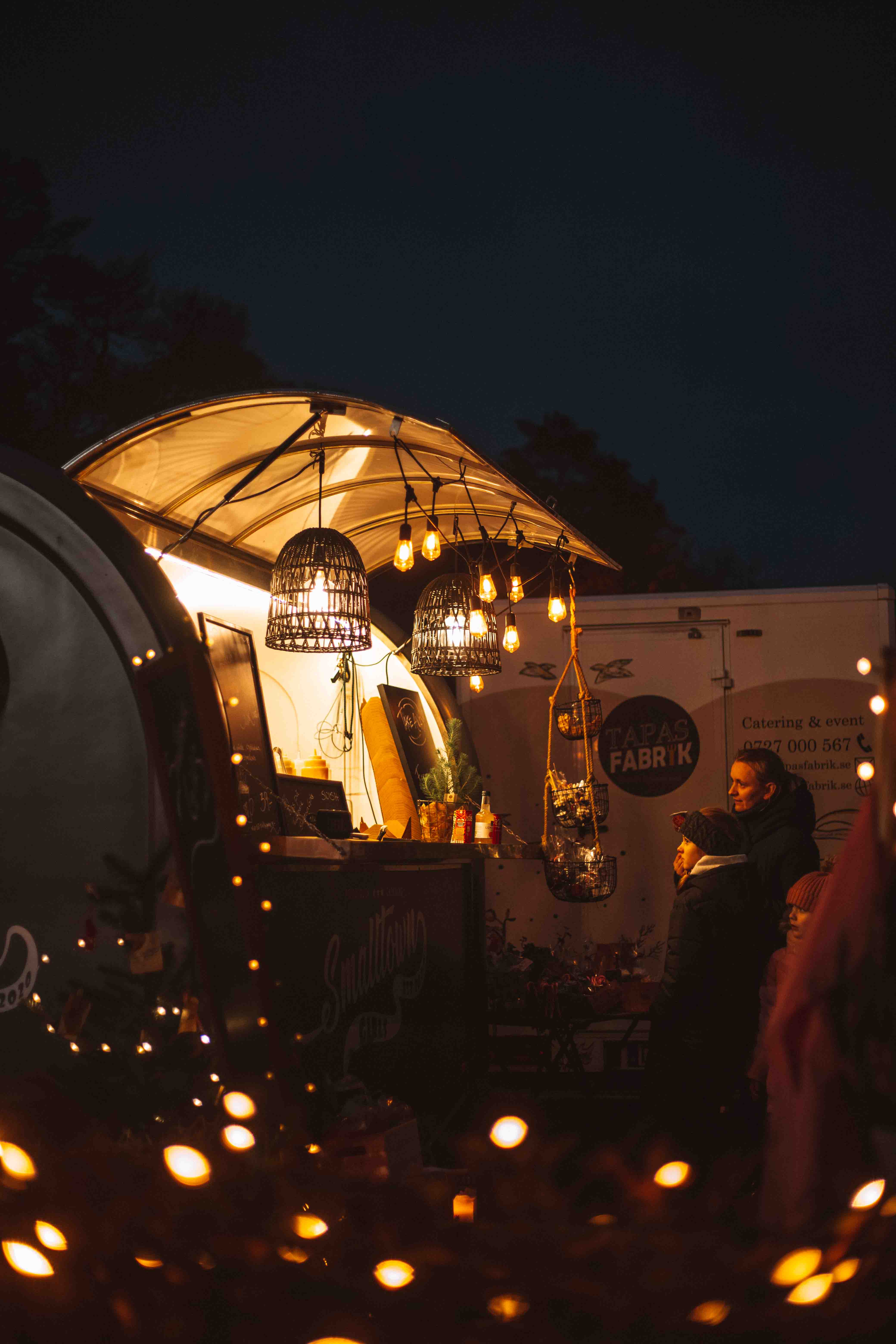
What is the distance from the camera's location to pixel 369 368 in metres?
65.6

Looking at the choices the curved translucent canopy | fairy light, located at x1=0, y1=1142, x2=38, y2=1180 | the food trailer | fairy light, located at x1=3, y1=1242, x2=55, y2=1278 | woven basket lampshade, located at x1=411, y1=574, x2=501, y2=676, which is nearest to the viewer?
fairy light, located at x1=3, y1=1242, x2=55, y2=1278

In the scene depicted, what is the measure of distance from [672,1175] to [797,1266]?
0.39m

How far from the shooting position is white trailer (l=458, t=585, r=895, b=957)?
25.0 feet

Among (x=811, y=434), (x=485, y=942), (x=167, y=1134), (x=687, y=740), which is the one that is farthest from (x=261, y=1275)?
(x=811, y=434)

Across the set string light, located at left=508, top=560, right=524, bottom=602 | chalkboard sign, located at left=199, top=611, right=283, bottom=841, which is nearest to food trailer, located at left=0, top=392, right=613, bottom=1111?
chalkboard sign, located at left=199, top=611, right=283, bottom=841

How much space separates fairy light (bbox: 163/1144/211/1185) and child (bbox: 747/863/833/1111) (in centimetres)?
299

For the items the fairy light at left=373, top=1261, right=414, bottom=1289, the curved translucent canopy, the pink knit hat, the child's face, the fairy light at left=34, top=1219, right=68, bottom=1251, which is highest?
the curved translucent canopy

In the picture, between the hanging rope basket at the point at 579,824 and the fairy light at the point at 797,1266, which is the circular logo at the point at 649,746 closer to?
the hanging rope basket at the point at 579,824

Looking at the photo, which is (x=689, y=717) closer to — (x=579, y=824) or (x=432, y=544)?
(x=579, y=824)

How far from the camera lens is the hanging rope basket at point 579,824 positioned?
21.1ft

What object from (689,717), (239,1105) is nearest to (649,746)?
(689,717)

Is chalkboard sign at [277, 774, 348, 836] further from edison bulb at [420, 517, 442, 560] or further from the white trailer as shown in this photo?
the white trailer

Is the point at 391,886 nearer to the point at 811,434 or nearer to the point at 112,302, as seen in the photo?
the point at 112,302

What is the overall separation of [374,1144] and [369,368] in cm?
6574
